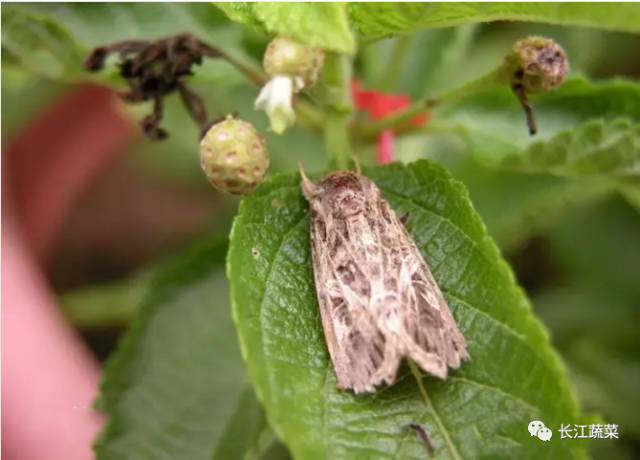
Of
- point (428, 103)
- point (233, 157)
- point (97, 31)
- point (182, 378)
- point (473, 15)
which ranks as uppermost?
point (97, 31)

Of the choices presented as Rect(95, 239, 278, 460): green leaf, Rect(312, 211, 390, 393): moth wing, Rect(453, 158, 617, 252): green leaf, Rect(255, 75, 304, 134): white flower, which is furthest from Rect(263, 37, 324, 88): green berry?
Rect(453, 158, 617, 252): green leaf

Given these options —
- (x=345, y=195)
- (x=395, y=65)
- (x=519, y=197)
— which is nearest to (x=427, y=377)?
(x=345, y=195)

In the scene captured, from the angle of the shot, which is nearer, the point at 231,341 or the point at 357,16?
the point at 357,16

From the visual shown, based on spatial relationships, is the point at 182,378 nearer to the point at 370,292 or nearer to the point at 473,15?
the point at 370,292

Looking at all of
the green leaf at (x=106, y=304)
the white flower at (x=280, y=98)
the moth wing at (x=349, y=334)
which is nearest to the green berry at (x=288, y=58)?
the white flower at (x=280, y=98)

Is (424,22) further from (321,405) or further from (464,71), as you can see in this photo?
(464,71)

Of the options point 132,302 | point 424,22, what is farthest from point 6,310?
point 424,22
